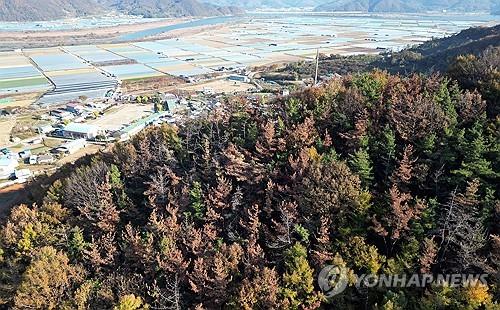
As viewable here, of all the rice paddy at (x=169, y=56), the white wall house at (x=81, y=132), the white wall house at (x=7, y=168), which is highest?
the rice paddy at (x=169, y=56)

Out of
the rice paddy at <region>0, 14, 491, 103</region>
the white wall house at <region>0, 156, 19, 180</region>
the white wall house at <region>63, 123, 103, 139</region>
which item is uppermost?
the rice paddy at <region>0, 14, 491, 103</region>

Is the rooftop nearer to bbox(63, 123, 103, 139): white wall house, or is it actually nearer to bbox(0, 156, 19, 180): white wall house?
bbox(63, 123, 103, 139): white wall house

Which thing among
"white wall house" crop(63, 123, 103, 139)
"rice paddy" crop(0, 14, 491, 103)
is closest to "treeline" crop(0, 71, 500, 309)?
"white wall house" crop(63, 123, 103, 139)

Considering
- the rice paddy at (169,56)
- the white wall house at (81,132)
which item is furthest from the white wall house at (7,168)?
the rice paddy at (169,56)

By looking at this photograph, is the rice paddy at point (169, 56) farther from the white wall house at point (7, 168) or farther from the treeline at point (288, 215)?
the treeline at point (288, 215)

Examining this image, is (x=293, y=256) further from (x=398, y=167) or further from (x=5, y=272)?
(x=5, y=272)

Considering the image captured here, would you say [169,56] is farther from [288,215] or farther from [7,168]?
[288,215]

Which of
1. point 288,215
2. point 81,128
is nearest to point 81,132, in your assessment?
point 81,128

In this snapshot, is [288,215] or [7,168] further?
[7,168]
